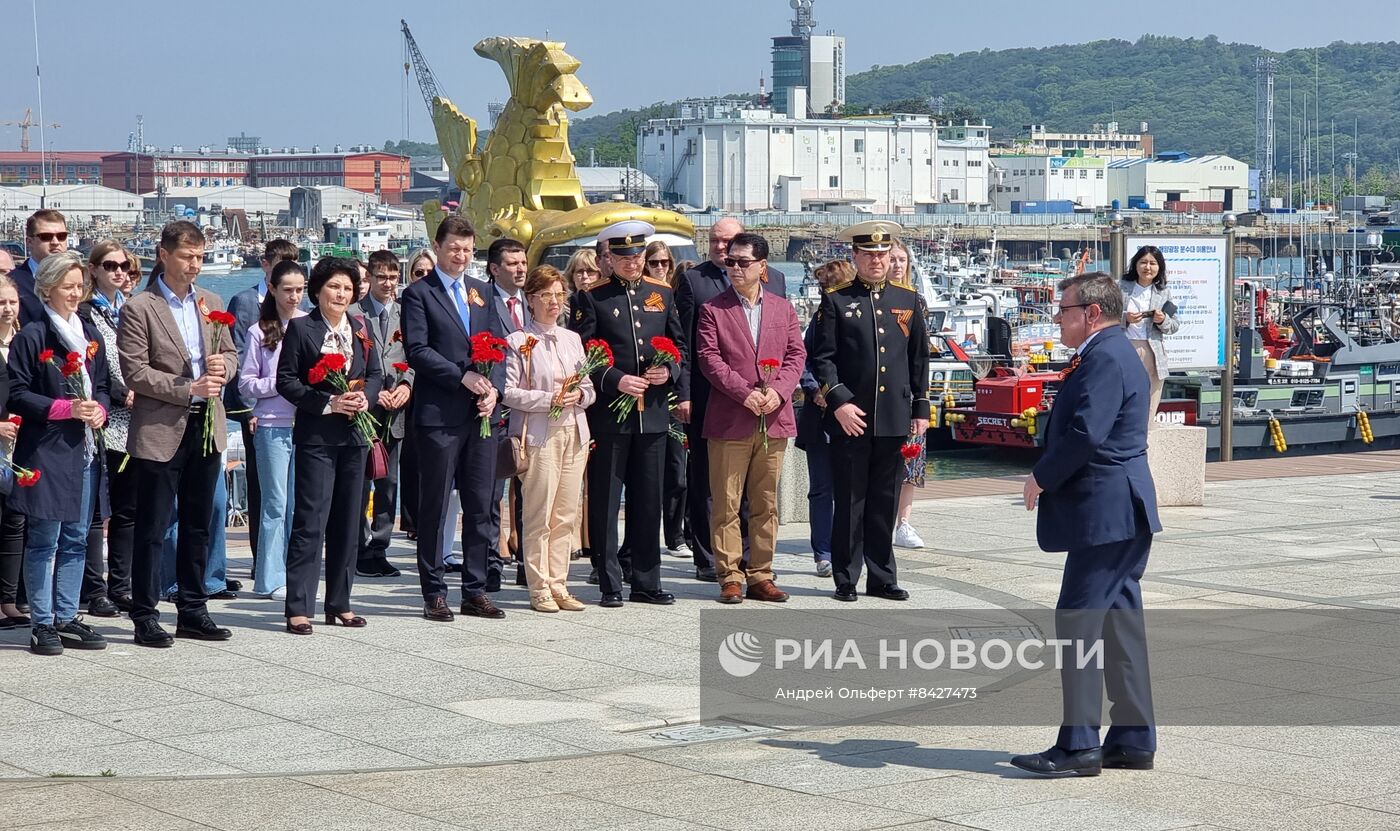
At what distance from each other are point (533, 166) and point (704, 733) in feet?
40.5

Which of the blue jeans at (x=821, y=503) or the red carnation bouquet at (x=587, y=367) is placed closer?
the red carnation bouquet at (x=587, y=367)

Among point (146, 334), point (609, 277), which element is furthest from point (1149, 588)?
point (146, 334)

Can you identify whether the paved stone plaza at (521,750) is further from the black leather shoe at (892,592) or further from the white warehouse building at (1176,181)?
the white warehouse building at (1176,181)

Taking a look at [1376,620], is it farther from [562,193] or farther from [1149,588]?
[562,193]

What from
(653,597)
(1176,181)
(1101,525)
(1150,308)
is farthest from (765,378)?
(1176,181)

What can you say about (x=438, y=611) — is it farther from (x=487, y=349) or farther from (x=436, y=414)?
(x=487, y=349)

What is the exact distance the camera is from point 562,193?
18.6 metres

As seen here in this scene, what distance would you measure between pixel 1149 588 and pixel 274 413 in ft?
16.0

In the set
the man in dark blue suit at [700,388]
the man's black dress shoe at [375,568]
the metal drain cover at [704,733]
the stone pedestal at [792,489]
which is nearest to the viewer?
the metal drain cover at [704,733]

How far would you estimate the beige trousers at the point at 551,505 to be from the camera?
927 centimetres

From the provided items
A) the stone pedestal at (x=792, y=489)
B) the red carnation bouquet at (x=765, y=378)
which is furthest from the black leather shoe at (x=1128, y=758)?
the stone pedestal at (x=792, y=489)

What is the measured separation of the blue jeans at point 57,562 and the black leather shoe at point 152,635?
30 cm

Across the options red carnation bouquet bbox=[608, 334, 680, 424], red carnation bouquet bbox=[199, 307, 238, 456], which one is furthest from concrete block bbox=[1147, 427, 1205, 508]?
red carnation bouquet bbox=[199, 307, 238, 456]

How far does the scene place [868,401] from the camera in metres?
9.66
